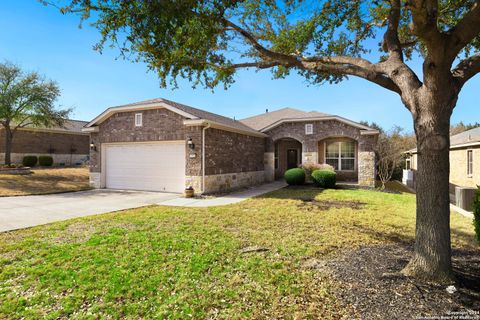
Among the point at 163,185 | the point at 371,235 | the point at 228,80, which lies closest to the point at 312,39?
the point at 228,80

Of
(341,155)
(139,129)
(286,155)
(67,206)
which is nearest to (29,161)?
(139,129)

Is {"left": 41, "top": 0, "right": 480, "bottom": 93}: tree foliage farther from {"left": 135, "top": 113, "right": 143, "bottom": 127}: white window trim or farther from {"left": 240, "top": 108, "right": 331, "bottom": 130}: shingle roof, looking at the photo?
{"left": 240, "top": 108, "right": 331, "bottom": 130}: shingle roof

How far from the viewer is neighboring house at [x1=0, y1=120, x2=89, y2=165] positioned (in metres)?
23.8

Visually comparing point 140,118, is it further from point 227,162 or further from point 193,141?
point 227,162

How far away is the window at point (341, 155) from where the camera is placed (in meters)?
18.3

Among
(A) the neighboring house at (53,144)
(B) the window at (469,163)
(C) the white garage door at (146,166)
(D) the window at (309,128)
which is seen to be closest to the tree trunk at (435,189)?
(C) the white garage door at (146,166)

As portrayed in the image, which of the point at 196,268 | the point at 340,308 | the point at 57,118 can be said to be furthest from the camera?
the point at 57,118

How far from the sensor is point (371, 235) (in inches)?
239

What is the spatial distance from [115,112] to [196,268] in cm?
1262

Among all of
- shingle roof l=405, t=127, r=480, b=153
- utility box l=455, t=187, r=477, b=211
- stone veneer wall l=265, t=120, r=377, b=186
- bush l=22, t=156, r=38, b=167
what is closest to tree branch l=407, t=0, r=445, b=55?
utility box l=455, t=187, r=477, b=211

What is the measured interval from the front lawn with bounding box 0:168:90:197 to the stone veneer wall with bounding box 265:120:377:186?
1295 cm

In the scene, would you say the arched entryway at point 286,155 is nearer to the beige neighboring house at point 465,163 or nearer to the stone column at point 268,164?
the stone column at point 268,164

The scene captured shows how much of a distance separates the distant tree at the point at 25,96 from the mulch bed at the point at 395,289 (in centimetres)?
2150

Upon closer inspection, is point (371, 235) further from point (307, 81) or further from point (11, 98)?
point (11, 98)
